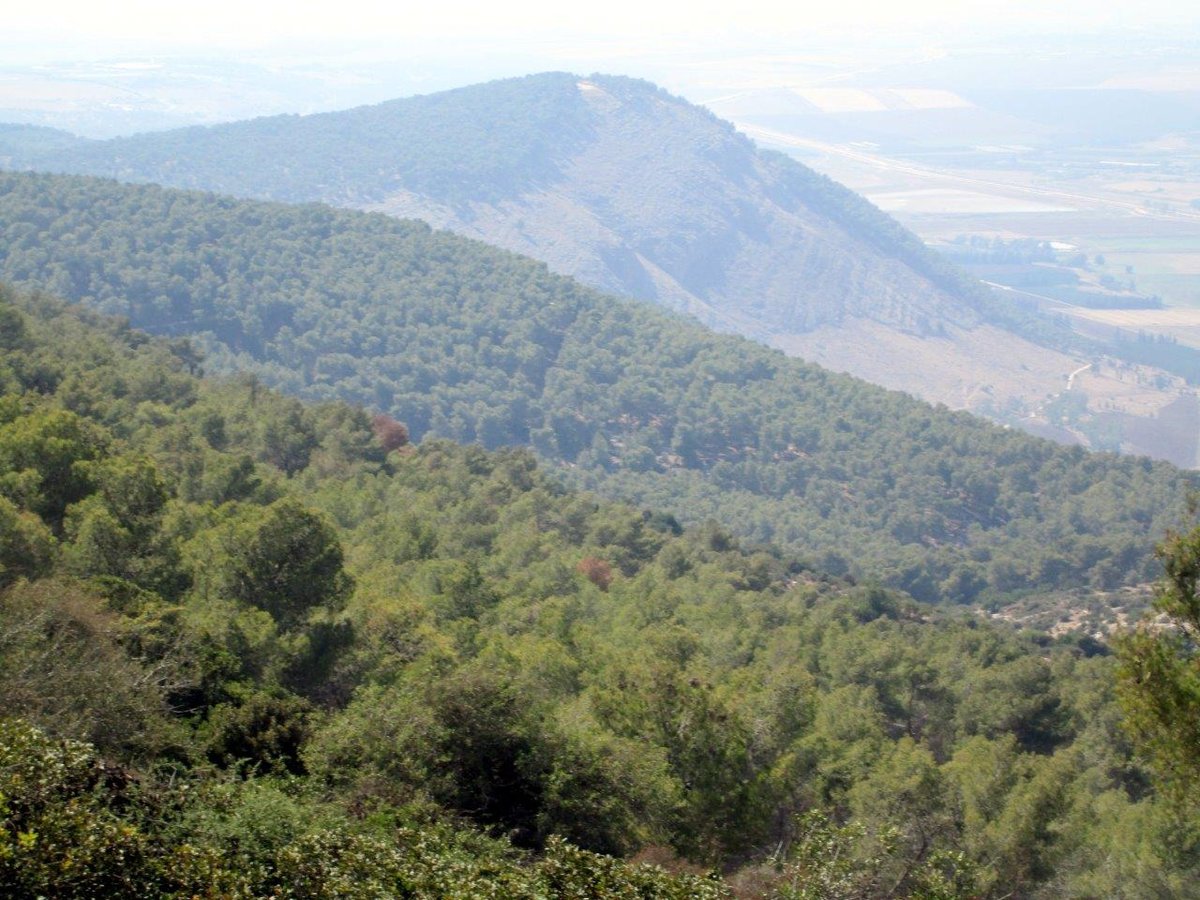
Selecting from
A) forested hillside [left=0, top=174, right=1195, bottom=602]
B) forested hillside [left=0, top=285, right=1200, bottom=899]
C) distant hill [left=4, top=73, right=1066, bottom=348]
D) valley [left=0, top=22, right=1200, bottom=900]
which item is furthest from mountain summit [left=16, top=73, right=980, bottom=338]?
forested hillside [left=0, top=285, right=1200, bottom=899]

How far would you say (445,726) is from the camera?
15539mm

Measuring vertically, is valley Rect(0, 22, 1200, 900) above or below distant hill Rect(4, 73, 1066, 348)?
below

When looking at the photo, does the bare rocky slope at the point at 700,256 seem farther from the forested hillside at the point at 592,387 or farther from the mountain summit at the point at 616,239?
the forested hillside at the point at 592,387

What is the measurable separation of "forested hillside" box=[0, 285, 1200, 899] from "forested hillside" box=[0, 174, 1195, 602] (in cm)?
4276

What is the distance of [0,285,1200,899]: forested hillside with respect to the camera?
35.3ft

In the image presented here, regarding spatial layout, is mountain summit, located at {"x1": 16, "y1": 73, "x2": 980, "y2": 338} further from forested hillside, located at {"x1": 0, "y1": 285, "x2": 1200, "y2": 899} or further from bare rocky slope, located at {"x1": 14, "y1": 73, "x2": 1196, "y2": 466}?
forested hillside, located at {"x1": 0, "y1": 285, "x2": 1200, "y2": 899}

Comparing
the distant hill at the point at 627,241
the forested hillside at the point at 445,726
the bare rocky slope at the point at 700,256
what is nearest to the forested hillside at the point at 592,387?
the forested hillside at the point at 445,726

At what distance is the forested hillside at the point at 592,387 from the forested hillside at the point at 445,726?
140 ft

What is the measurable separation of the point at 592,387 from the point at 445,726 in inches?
3425

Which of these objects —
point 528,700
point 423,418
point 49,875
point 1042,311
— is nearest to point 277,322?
point 423,418

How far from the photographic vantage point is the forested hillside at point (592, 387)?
261 ft

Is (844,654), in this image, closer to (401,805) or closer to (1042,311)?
(401,805)

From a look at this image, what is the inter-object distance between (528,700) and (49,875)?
345 inches

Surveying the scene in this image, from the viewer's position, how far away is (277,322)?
100 m
